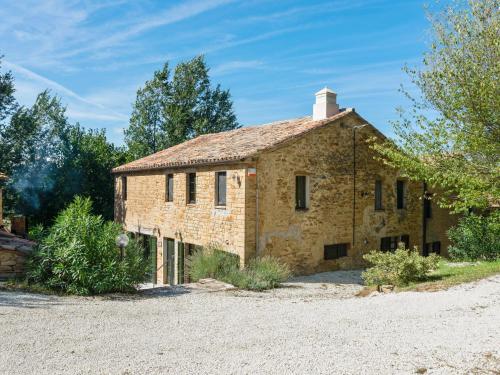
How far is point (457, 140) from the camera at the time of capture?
13.6 metres

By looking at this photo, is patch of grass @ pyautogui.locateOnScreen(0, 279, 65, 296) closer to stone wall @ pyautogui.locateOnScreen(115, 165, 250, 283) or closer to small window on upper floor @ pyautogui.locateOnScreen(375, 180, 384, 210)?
stone wall @ pyautogui.locateOnScreen(115, 165, 250, 283)

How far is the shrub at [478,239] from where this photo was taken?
15.5 m

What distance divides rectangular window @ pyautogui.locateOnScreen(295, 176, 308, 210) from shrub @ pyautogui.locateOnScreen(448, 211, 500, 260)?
5.96 meters

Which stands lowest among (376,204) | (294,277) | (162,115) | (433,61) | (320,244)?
(294,277)

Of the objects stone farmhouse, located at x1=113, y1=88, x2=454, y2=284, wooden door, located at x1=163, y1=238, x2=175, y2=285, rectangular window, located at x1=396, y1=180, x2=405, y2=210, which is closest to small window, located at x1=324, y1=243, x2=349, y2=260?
stone farmhouse, located at x1=113, y1=88, x2=454, y2=284

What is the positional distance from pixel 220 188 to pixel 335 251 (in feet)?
16.1

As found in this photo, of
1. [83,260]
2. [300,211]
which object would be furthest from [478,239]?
[83,260]

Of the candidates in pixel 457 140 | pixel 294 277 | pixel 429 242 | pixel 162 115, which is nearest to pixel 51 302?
pixel 294 277

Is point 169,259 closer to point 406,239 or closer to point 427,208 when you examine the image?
point 406,239

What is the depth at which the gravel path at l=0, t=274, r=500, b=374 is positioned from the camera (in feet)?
18.7

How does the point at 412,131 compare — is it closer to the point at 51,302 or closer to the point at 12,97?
the point at 51,302

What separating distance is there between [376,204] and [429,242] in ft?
13.5

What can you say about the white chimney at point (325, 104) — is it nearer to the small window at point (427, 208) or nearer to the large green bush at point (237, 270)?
the large green bush at point (237, 270)

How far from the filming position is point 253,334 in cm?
716
